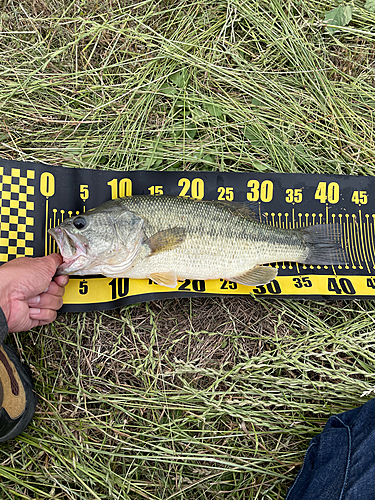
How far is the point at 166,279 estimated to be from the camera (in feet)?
8.95

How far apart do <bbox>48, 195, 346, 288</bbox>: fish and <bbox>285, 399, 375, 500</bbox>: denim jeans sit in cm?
130

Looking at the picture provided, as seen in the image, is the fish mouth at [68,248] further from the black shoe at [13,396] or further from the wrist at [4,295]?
the black shoe at [13,396]

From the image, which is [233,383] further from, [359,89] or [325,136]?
[359,89]

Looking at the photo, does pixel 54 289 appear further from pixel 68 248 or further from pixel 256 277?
pixel 256 277

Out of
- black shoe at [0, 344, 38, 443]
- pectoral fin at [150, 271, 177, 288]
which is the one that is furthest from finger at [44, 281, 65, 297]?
pectoral fin at [150, 271, 177, 288]

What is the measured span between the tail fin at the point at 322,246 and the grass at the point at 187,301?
0.45 m

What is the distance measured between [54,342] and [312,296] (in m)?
2.52

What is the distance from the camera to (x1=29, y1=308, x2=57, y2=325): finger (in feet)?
8.54

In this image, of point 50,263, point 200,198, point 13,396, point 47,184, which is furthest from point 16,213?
point 200,198

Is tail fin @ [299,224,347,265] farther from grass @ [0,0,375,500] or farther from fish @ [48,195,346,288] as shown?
grass @ [0,0,375,500]

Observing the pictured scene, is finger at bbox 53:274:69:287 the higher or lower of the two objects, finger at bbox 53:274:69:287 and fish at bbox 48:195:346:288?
the lower

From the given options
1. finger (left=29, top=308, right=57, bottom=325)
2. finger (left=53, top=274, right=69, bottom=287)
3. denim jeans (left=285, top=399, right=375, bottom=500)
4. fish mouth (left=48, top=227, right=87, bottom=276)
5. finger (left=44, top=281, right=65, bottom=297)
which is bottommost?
denim jeans (left=285, top=399, right=375, bottom=500)

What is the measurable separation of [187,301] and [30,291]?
4.58ft

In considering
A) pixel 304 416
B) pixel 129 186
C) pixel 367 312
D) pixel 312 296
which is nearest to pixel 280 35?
pixel 129 186
